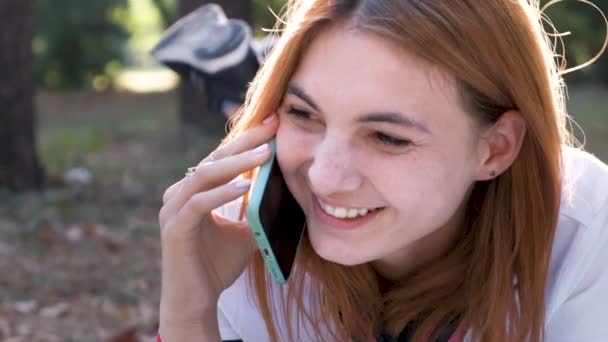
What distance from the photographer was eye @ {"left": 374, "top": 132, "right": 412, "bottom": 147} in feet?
5.74

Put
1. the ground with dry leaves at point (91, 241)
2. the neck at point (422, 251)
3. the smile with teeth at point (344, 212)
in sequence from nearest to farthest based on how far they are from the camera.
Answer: the smile with teeth at point (344, 212)
the neck at point (422, 251)
the ground with dry leaves at point (91, 241)

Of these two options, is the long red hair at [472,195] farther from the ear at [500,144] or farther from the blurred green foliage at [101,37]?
the blurred green foliage at [101,37]

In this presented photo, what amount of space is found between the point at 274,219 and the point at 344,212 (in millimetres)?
194

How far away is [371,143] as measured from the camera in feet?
5.77

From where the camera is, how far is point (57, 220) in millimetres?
5035

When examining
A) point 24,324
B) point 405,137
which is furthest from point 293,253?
point 24,324

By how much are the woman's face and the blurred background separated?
0.91 metres

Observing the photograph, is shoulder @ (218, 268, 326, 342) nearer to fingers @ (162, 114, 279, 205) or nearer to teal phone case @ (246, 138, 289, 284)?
teal phone case @ (246, 138, 289, 284)

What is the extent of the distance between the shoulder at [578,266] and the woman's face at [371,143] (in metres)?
0.30

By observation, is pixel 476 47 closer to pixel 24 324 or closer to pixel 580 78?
pixel 24 324

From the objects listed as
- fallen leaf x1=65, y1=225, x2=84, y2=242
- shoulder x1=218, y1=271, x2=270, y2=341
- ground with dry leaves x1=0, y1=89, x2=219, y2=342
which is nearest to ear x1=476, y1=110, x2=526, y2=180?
shoulder x1=218, y1=271, x2=270, y2=341

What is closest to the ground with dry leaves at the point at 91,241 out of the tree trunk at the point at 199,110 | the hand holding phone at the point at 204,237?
the tree trunk at the point at 199,110

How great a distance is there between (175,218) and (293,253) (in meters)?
0.28

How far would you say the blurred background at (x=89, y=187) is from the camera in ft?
13.1
